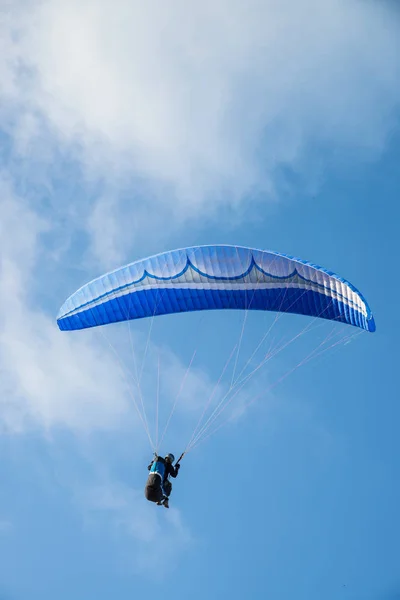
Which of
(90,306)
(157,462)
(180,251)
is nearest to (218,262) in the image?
(180,251)

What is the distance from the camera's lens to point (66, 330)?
18172 mm

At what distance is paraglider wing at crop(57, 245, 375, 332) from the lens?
1691 cm

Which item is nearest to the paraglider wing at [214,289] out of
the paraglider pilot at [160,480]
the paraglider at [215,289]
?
the paraglider at [215,289]

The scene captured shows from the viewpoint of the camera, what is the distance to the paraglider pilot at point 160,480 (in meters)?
15.4

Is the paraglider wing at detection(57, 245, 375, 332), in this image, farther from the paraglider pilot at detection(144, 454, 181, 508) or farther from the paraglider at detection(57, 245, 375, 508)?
the paraglider pilot at detection(144, 454, 181, 508)

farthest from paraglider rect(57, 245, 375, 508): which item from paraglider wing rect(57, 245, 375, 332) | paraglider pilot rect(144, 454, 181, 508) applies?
paraglider pilot rect(144, 454, 181, 508)

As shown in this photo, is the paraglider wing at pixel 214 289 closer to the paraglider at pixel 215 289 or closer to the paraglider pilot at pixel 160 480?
the paraglider at pixel 215 289

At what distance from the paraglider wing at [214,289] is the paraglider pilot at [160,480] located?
3957 millimetres

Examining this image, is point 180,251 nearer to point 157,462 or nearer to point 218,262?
point 218,262

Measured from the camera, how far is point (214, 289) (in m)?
17.4

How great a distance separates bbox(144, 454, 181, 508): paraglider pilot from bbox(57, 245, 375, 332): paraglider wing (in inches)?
156

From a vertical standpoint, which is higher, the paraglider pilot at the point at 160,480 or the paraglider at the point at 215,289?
the paraglider at the point at 215,289

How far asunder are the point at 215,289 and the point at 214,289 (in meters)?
0.03

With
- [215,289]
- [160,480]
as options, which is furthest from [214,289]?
[160,480]
